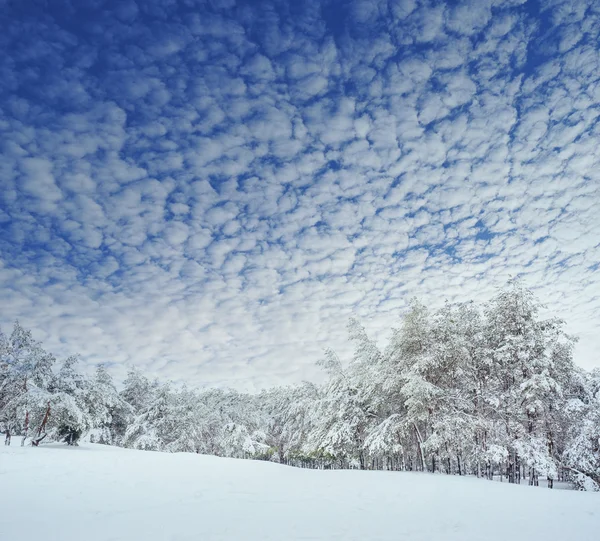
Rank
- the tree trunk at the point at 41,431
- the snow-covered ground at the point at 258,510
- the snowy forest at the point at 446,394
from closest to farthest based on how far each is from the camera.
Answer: the snow-covered ground at the point at 258,510 → the snowy forest at the point at 446,394 → the tree trunk at the point at 41,431

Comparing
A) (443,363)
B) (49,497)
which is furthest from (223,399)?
(49,497)

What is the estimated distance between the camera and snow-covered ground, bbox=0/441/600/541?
5.54 meters

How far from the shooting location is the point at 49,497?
7422 mm

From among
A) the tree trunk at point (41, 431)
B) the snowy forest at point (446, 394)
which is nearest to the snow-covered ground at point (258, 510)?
the snowy forest at point (446, 394)

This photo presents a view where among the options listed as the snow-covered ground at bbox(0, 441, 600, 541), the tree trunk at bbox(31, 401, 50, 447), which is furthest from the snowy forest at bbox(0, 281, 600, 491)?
the snow-covered ground at bbox(0, 441, 600, 541)

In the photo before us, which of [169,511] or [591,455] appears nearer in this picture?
[169,511]

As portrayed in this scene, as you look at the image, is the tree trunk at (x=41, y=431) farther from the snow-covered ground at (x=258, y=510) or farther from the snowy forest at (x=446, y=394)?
the snow-covered ground at (x=258, y=510)

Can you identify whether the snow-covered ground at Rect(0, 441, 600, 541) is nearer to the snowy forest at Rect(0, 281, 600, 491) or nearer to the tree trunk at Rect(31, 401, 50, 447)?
the snowy forest at Rect(0, 281, 600, 491)

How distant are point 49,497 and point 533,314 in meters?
22.9

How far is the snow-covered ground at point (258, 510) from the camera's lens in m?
5.54

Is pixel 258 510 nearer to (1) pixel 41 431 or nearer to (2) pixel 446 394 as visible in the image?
(2) pixel 446 394

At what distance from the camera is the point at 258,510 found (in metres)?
7.10

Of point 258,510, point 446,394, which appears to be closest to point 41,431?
point 258,510

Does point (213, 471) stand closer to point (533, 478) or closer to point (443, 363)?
point (443, 363)
